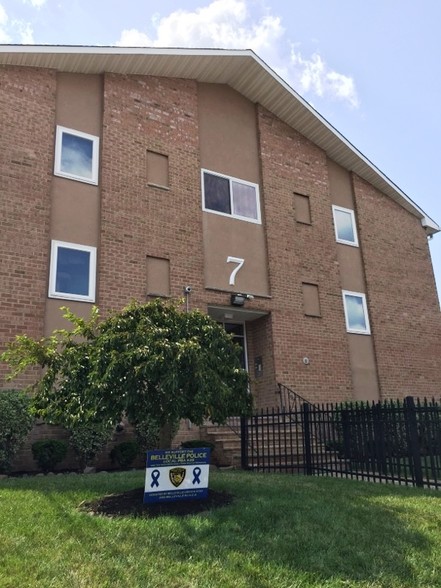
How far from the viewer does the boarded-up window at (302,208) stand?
15775 mm

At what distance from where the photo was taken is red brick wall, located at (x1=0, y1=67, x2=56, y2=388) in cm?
1043

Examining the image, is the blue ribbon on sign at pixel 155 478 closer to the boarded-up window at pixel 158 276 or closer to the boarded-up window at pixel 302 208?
the boarded-up window at pixel 158 276

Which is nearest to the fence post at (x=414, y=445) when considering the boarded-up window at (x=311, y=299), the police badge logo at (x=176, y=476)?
the police badge logo at (x=176, y=476)

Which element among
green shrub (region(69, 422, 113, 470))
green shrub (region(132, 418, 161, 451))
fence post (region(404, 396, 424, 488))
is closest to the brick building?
green shrub (region(69, 422, 113, 470))

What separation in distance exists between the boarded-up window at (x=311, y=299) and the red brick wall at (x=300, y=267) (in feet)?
0.49

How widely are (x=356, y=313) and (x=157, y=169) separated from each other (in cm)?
754

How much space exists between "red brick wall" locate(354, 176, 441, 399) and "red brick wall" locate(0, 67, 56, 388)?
1020 cm

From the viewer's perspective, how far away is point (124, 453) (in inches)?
396

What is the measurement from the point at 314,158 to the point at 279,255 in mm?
4274

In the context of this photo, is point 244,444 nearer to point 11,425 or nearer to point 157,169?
point 11,425

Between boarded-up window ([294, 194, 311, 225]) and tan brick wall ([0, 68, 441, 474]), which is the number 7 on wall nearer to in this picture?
tan brick wall ([0, 68, 441, 474])

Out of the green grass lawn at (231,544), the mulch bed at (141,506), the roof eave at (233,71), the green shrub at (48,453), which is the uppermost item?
the roof eave at (233,71)

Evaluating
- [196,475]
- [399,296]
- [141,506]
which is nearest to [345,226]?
[399,296]

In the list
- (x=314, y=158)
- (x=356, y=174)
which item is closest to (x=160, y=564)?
(x=314, y=158)
